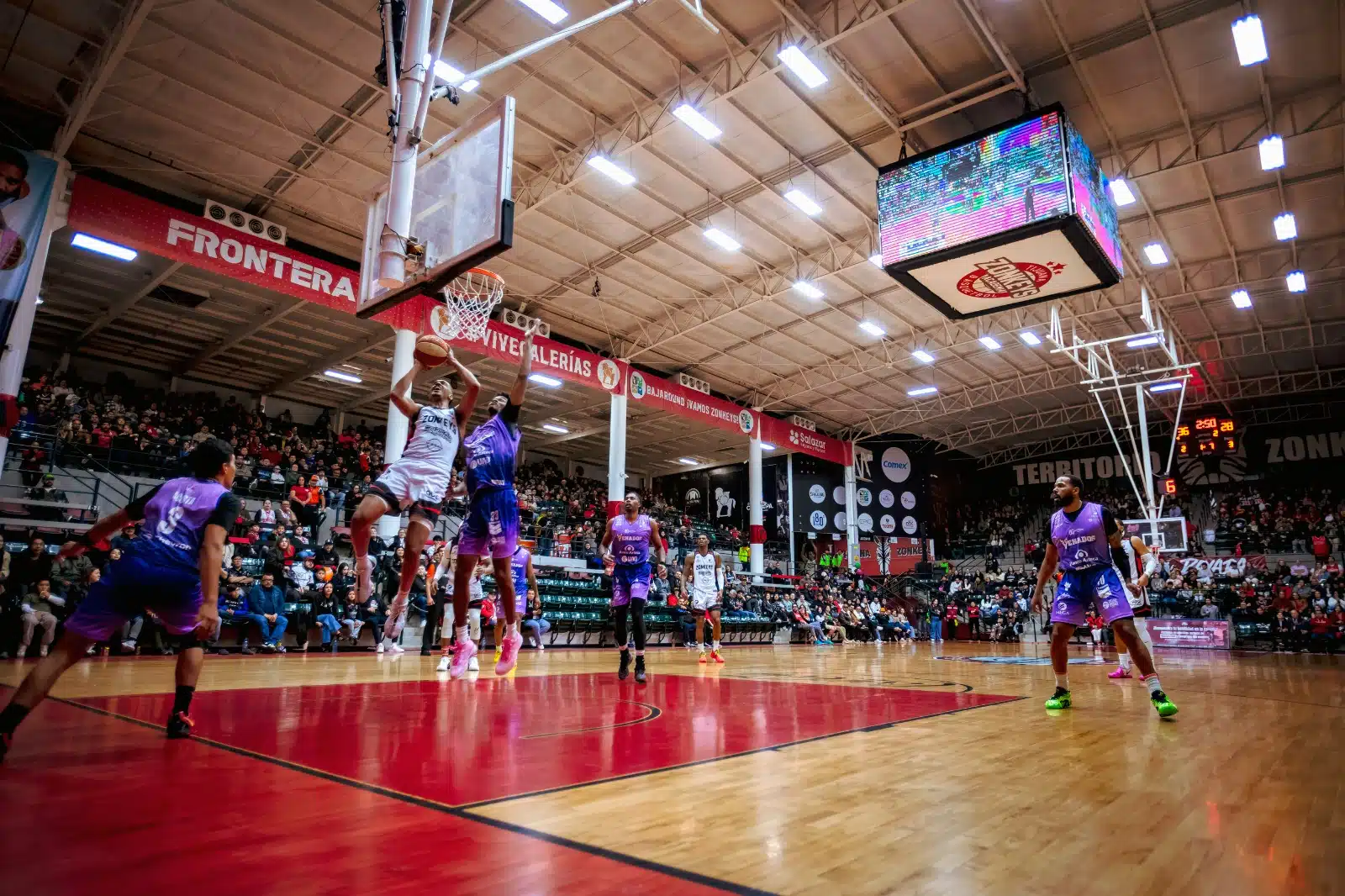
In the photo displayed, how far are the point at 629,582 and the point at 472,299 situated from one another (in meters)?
5.52

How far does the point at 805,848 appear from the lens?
6.77 feet

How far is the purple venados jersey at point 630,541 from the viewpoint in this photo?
7215 mm

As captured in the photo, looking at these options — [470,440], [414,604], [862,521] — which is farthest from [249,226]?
[862,521]

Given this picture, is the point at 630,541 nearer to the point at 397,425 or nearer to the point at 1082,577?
the point at 1082,577

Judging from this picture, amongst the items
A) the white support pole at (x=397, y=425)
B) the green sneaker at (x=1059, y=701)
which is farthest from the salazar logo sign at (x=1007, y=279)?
the white support pole at (x=397, y=425)

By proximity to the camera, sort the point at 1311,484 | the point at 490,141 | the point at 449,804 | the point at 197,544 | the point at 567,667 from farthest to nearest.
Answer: the point at 1311,484, the point at 567,667, the point at 490,141, the point at 197,544, the point at 449,804

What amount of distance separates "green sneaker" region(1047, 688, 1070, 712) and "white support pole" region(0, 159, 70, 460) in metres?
13.2

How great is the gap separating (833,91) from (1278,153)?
805 centimetres

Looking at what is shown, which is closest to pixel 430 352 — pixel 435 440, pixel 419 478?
pixel 435 440

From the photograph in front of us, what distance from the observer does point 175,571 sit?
345 cm

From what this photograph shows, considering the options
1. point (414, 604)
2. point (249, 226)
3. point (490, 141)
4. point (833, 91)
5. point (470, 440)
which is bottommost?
Result: point (414, 604)

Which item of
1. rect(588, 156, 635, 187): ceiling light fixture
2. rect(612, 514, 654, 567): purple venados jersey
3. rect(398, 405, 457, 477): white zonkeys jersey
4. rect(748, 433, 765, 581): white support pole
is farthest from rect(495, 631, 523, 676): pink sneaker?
rect(748, 433, 765, 581): white support pole

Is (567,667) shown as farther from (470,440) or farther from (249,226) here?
(249,226)

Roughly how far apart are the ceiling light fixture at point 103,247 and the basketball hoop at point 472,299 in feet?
25.5
